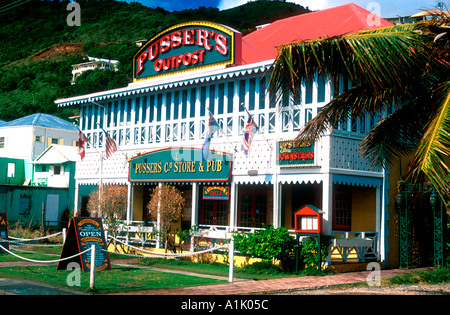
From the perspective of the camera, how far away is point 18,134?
158 ft

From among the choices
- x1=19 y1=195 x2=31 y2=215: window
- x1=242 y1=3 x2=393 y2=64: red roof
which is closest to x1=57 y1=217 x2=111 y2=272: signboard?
x1=242 y1=3 x2=393 y2=64: red roof

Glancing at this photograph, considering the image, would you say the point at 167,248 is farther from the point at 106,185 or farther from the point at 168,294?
the point at 168,294

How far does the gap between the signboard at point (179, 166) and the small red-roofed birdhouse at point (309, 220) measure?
12.2 feet

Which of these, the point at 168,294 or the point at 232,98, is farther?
the point at 232,98

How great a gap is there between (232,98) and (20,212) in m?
18.8

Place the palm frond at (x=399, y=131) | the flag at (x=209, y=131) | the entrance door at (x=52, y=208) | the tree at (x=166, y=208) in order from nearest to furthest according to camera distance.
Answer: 1. the palm frond at (x=399, y=131)
2. the flag at (x=209, y=131)
3. the tree at (x=166, y=208)
4. the entrance door at (x=52, y=208)

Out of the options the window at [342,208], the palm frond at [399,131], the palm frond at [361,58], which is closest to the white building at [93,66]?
the window at [342,208]

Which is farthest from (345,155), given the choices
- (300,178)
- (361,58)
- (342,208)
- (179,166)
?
(361,58)

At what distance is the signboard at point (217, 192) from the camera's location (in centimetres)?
2062

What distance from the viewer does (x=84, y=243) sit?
51.4 feet

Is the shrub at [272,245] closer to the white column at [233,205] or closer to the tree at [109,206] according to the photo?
the white column at [233,205]

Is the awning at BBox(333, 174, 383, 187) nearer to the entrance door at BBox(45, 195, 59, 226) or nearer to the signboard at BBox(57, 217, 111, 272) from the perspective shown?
the signboard at BBox(57, 217, 111, 272)

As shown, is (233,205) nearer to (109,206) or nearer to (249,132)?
(249,132)

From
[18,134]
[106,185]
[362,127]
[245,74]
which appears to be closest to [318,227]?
[362,127]
